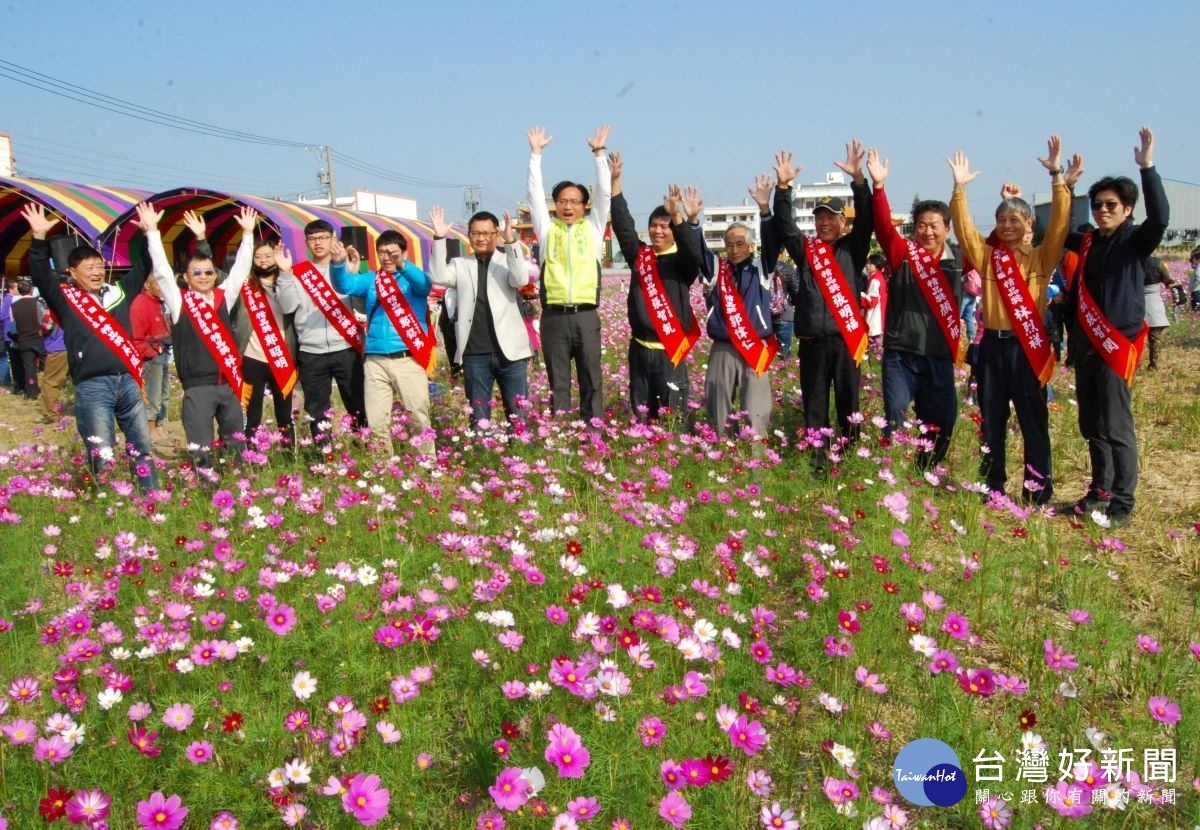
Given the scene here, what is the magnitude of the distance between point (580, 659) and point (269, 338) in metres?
4.32

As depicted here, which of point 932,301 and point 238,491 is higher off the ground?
point 932,301

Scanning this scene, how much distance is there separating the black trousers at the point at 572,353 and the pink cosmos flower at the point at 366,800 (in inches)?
146

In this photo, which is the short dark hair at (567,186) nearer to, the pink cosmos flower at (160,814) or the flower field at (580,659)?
the flower field at (580,659)

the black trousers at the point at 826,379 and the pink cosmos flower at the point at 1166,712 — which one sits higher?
the black trousers at the point at 826,379

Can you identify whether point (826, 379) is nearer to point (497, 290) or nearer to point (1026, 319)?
point (1026, 319)

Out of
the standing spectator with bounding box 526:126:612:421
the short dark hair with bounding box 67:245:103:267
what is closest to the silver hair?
the standing spectator with bounding box 526:126:612:421

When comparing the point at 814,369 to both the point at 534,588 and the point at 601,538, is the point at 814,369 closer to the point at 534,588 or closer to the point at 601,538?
the point at 601,538

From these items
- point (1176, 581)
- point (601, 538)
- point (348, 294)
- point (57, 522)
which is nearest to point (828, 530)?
point (601, 538)

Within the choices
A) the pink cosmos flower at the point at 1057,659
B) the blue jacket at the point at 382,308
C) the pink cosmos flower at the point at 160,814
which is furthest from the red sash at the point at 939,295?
the pink cosmos flower at the point at 160,814

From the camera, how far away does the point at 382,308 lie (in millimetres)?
5477

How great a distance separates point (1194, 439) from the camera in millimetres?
6109

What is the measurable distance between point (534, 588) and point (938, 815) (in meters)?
1.51

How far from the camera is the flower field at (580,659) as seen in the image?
2.11 m

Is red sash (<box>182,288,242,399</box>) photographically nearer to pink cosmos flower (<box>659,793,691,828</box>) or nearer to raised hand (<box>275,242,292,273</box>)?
raised hand (<box>275,242,292,273</box>)
